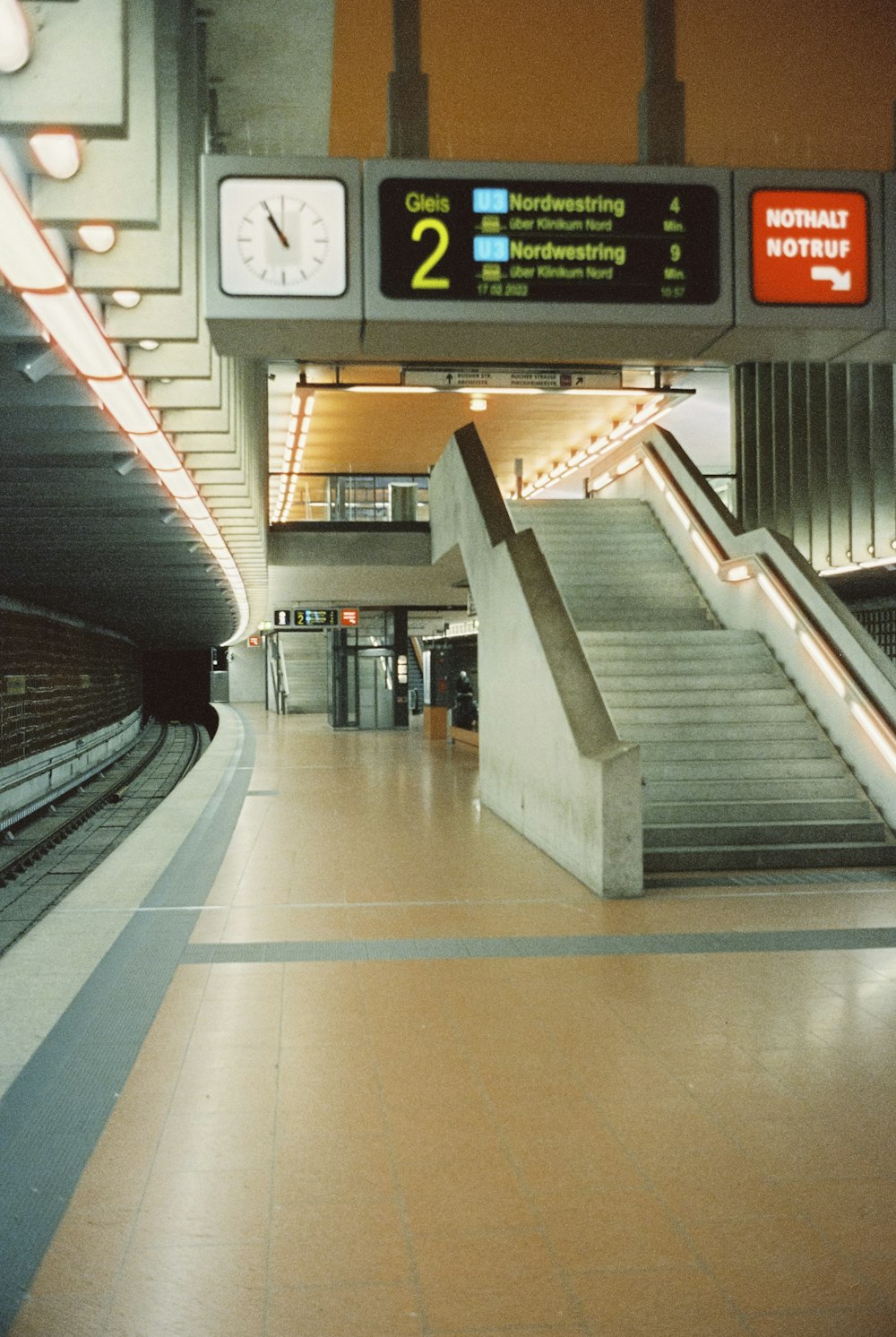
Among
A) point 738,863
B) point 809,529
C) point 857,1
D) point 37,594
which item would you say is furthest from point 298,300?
point 37,594

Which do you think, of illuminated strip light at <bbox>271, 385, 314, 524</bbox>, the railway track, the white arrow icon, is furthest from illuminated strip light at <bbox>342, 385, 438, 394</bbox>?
the white arrow icon

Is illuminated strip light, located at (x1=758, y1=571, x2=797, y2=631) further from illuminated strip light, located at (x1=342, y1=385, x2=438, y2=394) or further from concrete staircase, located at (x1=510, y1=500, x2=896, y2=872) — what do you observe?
illuminated strip light, located at (x1=342, y1=385, x2=438, y2=394)

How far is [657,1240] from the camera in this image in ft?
9.53

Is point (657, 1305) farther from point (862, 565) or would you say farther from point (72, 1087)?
point (862, 565)

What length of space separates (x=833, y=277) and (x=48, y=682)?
18.8m

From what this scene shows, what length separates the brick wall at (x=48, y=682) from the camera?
17562 mm

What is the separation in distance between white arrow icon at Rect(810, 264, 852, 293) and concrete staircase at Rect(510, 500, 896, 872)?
13.7 ft

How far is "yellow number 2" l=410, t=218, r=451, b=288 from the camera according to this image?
4590 mm

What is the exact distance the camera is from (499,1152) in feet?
11.3

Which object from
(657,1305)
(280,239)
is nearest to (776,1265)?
(657,1305)

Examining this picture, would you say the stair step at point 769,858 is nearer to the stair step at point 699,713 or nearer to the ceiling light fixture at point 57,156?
the stair step at point 699,713

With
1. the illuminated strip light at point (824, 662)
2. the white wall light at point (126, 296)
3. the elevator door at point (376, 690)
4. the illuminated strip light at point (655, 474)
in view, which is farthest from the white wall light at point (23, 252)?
the elevator door at point (376, 690)

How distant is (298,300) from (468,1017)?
3057mm

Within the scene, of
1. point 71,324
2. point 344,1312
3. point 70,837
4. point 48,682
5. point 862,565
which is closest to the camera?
point 344,1312
